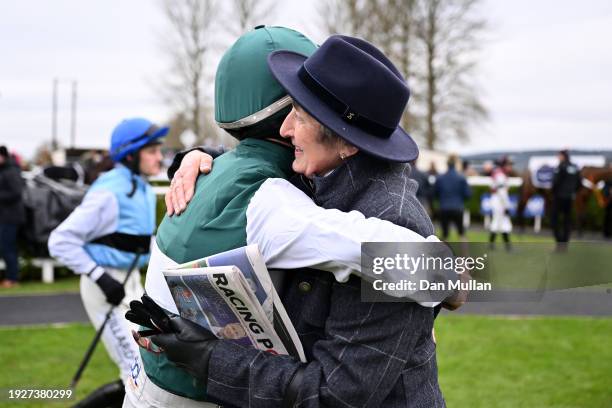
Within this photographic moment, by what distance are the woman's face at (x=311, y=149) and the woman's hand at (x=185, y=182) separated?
41cm

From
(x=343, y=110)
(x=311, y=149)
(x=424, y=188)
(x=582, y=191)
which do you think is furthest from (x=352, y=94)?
(x=582, y=191)

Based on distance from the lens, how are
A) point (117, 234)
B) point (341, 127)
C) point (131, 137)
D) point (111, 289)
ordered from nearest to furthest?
point (341, 127), point (111, 289), point (117, 234), point (131, 137)

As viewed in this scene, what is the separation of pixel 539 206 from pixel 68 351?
17.0 m

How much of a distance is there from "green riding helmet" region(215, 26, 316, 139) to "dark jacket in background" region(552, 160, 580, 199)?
1444 cm

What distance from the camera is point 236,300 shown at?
1.67m

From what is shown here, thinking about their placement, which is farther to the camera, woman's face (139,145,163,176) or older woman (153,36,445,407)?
woman's face (139,145,163,176)

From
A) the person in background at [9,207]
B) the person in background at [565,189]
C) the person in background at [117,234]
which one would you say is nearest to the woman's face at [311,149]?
the person in background at [117,234]

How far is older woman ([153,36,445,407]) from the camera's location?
1.65 m

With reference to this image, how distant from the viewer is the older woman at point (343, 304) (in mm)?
1646

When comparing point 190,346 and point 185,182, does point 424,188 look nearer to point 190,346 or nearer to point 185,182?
point 185,182

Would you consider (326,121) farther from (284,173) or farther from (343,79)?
(284,173)

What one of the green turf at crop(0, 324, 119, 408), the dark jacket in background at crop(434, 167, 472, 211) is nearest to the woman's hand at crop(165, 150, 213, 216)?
the green turf at crop(0, 324, 119, 408)

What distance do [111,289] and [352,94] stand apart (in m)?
3.03

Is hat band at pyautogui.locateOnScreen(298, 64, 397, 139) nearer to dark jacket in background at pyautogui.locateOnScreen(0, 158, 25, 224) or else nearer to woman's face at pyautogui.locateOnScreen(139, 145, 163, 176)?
woman's face at pyautogui.locateOnScreen(139, 145, 163, 176)
